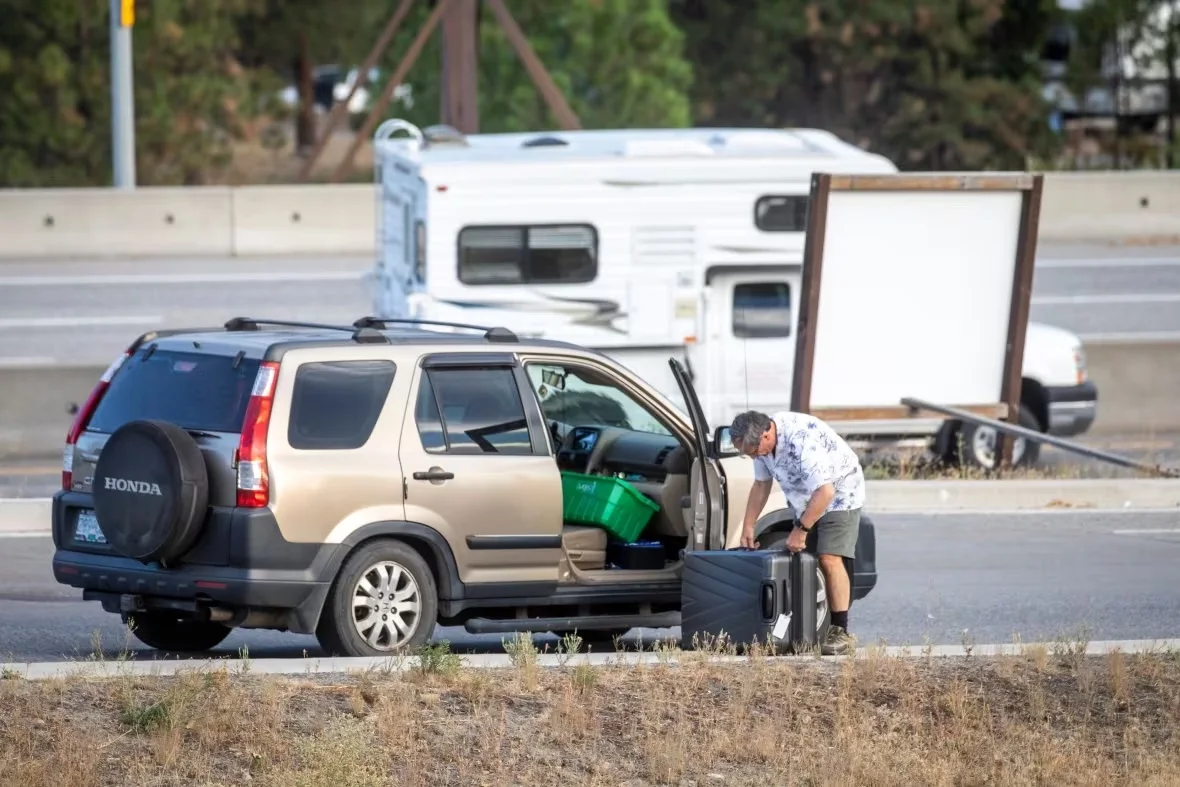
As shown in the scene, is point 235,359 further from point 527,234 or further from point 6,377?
point 6,377

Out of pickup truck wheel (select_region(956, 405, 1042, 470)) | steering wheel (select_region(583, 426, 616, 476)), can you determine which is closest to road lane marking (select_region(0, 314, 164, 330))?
pickup truck wheel (select_region(956, 405, 1042, 470))

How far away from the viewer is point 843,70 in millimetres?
41594

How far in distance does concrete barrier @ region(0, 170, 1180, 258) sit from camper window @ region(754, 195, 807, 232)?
12899 mm

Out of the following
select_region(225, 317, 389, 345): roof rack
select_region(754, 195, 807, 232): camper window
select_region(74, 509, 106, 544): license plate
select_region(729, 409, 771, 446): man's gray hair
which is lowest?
select_region(74, 509, 106, 544): license plate

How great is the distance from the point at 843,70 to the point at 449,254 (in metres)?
26.3

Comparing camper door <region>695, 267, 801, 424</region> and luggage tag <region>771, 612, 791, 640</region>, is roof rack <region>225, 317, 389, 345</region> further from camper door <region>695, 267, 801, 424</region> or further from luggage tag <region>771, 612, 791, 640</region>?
camper door <region>695, 267, 801, 424</region>

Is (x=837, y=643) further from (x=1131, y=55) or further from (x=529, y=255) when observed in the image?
(x=1131, y=55)

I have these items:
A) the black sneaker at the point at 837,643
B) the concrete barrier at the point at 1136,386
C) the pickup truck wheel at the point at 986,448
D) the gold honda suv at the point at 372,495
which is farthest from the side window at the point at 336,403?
the concrete barrier at the point at 1136,386

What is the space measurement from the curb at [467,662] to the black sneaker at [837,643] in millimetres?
58

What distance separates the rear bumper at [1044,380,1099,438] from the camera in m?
17.5

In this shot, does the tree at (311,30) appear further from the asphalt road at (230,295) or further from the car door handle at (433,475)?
the car door handle at (433,475)

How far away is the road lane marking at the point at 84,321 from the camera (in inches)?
980

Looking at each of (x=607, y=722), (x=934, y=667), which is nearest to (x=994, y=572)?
(x=934, y=667)

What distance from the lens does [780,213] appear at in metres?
16.8
